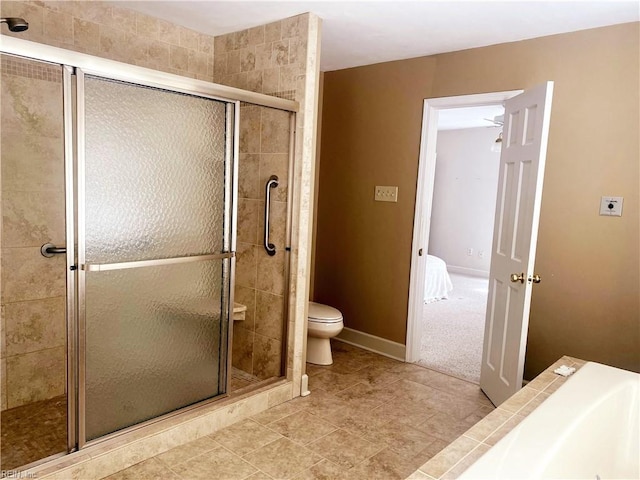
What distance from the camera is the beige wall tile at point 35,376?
266 centimetres

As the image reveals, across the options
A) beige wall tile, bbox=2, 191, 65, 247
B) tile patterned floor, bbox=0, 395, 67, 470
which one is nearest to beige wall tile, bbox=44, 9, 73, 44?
beige wall tile, bbox=2, 191, 65, 247

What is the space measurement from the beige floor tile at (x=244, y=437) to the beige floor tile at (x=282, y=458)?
5 centimetres

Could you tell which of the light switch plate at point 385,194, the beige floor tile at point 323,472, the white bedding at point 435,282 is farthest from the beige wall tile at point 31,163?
the white bedding at point 435,282

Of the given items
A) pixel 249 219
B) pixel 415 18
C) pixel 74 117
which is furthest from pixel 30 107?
pixel 415 18

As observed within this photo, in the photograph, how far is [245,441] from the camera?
2529mm

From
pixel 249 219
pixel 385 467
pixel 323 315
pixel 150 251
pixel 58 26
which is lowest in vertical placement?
pixel 385 467

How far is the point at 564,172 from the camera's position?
2.96m

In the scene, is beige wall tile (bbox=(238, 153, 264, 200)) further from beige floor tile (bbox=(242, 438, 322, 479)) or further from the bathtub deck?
the bathtub deck

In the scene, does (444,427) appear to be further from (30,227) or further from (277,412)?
(30,227)

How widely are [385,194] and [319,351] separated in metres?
1.34

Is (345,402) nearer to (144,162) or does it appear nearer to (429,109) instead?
(144,162)

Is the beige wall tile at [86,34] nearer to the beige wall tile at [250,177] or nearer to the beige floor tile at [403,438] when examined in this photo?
the beige wall tile at [250,177]

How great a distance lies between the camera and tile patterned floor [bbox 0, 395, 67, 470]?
7.47ft

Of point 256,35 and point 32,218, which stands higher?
point 256,35
